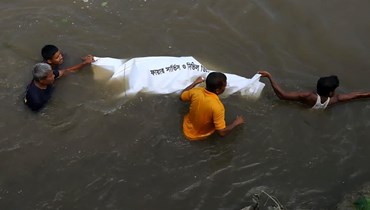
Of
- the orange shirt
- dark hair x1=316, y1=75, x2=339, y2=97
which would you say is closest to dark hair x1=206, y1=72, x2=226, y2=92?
the orange shirt

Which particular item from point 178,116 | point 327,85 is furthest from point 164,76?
point 327,85

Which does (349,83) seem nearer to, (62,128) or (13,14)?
(62,128)

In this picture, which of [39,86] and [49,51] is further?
[49,51]

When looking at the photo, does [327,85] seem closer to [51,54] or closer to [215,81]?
[215,81]

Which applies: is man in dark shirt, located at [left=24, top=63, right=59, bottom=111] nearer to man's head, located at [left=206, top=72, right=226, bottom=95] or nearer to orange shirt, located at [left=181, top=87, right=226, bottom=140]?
orange shirt, located at [left=181, top=87, right=226, bottom=140]

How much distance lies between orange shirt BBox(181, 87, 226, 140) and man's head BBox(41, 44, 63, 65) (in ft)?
5.59

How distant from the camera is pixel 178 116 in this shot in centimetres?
566

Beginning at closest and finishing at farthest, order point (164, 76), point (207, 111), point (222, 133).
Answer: point (207, 111)
point (222, 133)
point (164, 76)

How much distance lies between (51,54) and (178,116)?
1.71m

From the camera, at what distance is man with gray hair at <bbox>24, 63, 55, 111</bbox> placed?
17.6ft

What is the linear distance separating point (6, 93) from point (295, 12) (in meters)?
4.14

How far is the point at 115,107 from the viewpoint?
569cm

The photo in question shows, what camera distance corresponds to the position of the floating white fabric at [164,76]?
5.50m

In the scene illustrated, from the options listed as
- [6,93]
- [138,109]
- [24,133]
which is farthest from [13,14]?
[138,109]
